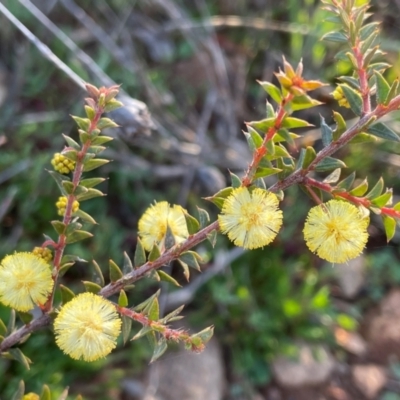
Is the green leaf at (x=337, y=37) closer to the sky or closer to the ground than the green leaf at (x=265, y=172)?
closer to the sky

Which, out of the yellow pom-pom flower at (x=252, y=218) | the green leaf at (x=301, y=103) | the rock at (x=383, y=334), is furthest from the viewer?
the rock at (x=383, y=334)

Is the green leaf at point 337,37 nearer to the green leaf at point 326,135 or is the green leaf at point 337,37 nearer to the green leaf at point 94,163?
the green leaf at point 326,135

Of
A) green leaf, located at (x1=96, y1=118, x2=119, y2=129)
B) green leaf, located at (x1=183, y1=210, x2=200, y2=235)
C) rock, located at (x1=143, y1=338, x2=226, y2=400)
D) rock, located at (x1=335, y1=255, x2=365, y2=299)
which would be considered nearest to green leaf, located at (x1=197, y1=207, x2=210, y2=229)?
green leaf, located at (x1=183, y1=210, x2=200, y2=235)

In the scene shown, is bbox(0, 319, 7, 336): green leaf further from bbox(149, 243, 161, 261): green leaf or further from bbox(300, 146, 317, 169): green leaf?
bbox(300, 146, 317, 169): green leaf

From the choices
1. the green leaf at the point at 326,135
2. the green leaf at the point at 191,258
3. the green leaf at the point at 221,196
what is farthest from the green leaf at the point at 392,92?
the green leaf at the point at 191,258

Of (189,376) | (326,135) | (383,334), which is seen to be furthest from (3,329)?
(383,334)

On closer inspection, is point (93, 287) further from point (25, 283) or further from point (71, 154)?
point (71, 154)

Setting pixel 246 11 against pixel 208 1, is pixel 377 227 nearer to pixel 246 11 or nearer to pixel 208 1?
pixel 246 11

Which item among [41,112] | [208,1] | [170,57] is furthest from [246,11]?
[41,112]

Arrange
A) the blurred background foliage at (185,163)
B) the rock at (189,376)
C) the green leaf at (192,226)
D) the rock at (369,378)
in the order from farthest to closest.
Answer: the rock at (369,378) → the rock at (189,376) → the blurred background foliage at (185,163) → the green leaf at (192,226)
